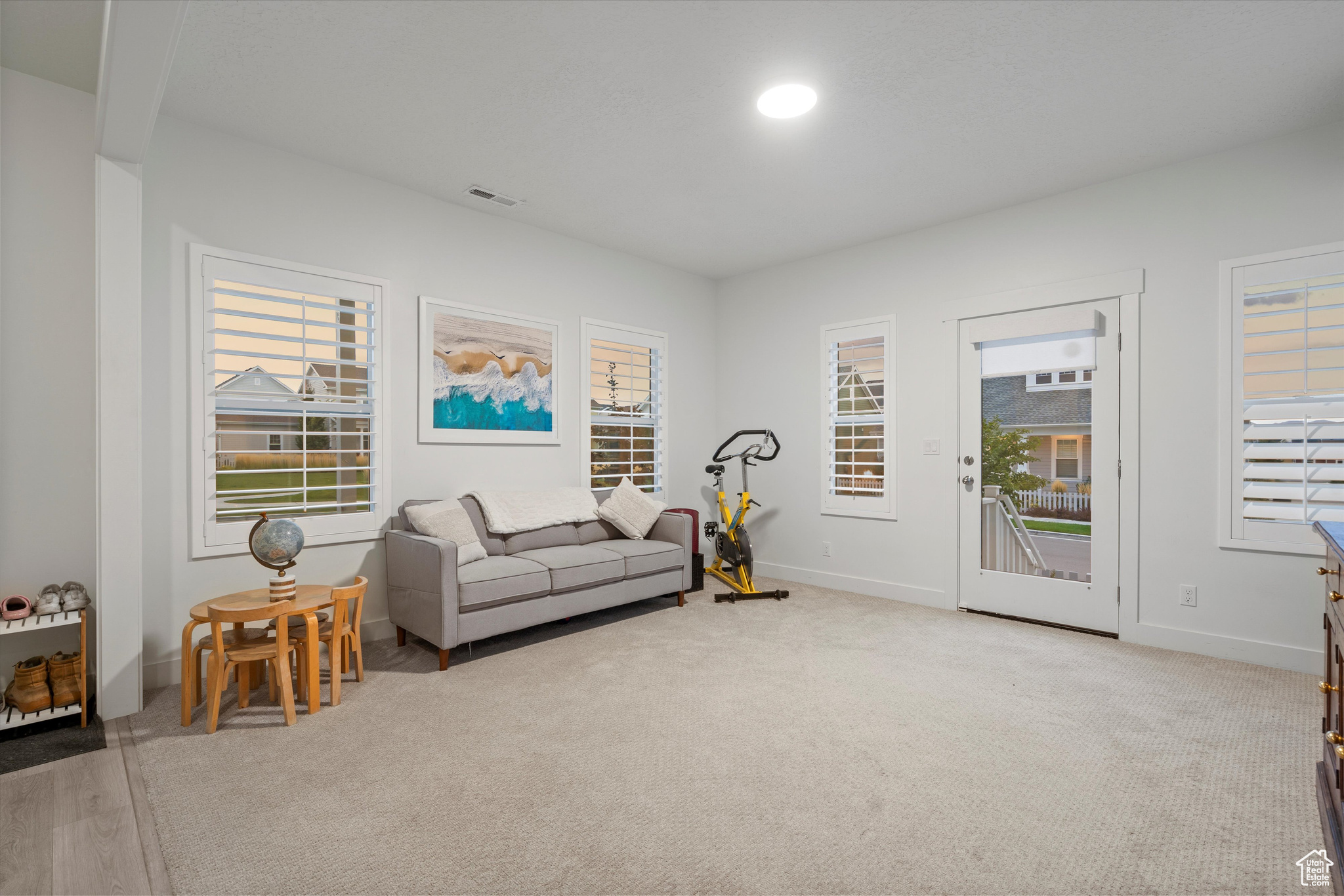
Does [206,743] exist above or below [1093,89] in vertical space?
below

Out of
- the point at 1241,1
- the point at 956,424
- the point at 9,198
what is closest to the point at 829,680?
the point at 956,424

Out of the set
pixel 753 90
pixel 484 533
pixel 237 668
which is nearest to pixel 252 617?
pixel 237 668

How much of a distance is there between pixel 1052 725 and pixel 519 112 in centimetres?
362

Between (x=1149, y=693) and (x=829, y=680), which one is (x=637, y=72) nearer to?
(x=829, y=680)

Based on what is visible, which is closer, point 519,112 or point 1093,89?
point 1093,89

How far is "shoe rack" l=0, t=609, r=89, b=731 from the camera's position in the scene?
8.26 feet

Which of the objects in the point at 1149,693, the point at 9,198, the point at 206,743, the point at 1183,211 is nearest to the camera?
the point at 206,743

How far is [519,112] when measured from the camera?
308cm

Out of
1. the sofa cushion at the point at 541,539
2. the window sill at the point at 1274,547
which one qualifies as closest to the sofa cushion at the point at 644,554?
the sofa cushion at the point at 541,539

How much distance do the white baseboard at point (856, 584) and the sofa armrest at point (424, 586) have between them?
264cm

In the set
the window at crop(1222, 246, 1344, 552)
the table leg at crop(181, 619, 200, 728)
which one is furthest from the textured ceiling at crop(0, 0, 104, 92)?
the window at crop(1222, 246, 1344, 552)

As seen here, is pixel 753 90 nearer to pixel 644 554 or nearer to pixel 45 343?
pixel 644 554

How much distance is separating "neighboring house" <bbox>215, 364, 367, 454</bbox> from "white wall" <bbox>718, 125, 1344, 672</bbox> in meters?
3.54

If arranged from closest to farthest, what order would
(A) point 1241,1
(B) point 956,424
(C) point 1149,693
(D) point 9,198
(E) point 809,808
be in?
(E) point 809,808 → (A) point 1241,1 → (D) point 9,198 → (C) point 1149,693 → (B) point 956,424
